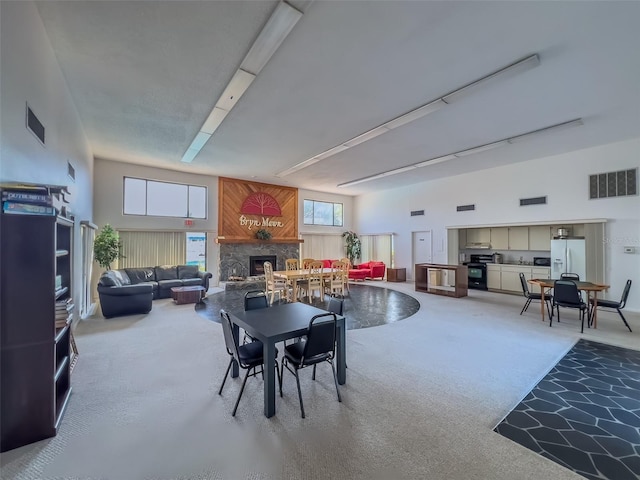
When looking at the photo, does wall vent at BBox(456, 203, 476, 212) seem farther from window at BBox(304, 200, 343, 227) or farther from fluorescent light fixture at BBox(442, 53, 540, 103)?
fluorescent light fixture at BBox(442, 53, 540, 103)

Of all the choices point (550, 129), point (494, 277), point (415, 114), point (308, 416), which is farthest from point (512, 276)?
point (308, 416)

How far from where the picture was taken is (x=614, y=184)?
5.94 meters

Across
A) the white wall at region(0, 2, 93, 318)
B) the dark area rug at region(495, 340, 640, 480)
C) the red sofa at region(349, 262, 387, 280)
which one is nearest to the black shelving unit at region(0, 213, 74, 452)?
the white wall at region(0, 2, 93, 318)

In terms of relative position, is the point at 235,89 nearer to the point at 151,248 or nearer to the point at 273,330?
the point at 273,330

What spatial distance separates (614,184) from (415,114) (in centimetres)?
516

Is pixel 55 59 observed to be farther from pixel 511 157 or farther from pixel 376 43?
pixel 511 157

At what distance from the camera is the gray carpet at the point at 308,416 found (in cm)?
178

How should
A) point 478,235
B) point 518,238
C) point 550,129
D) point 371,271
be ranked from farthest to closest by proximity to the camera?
point 371,271 < point 478,235 < point 518,238 < point 550,129

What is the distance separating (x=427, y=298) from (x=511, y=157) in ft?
13.9

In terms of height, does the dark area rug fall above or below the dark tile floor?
below

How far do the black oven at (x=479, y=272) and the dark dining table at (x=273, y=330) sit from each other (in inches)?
294

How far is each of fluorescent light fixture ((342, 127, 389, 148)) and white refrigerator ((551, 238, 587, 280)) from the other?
539 centimetres

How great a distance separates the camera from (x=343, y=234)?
12.3m

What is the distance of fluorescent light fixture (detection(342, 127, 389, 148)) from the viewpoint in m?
5.18
